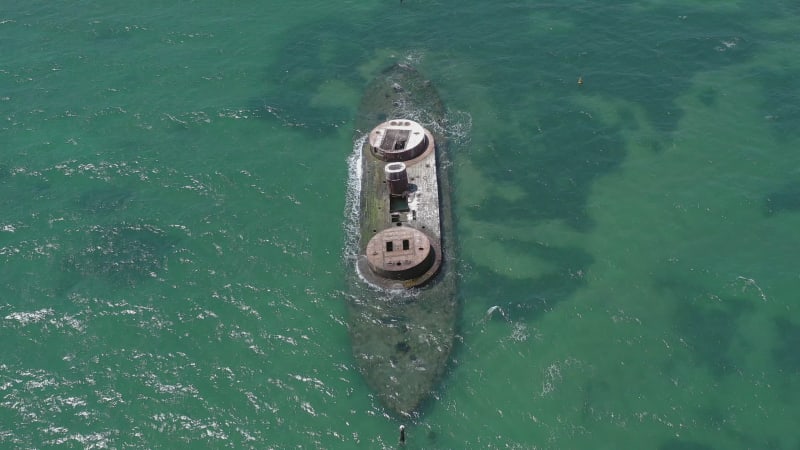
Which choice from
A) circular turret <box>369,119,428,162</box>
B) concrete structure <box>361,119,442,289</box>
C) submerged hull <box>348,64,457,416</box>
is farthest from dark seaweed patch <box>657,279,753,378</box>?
circular turret <box>369,119,428,162</box>

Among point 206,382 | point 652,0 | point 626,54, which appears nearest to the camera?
point 206,382

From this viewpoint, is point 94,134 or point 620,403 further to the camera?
point 94,134

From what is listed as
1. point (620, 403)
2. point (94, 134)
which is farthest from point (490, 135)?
point (94, 134)

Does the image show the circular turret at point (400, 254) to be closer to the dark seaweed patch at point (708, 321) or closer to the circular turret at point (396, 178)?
the circular turret at point (396, 178)

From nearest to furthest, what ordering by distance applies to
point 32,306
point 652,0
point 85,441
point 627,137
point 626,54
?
point 85,441
point 32,306
point 627,137
point 626,54
point 652,0

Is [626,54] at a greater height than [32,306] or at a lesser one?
greater

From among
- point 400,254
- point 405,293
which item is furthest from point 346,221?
point 405,293

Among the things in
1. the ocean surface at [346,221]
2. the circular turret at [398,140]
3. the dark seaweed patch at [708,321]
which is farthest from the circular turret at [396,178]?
the dark seaweed patch at [708,321]

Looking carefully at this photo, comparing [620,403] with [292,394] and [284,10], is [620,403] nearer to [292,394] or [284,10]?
[292,394]
